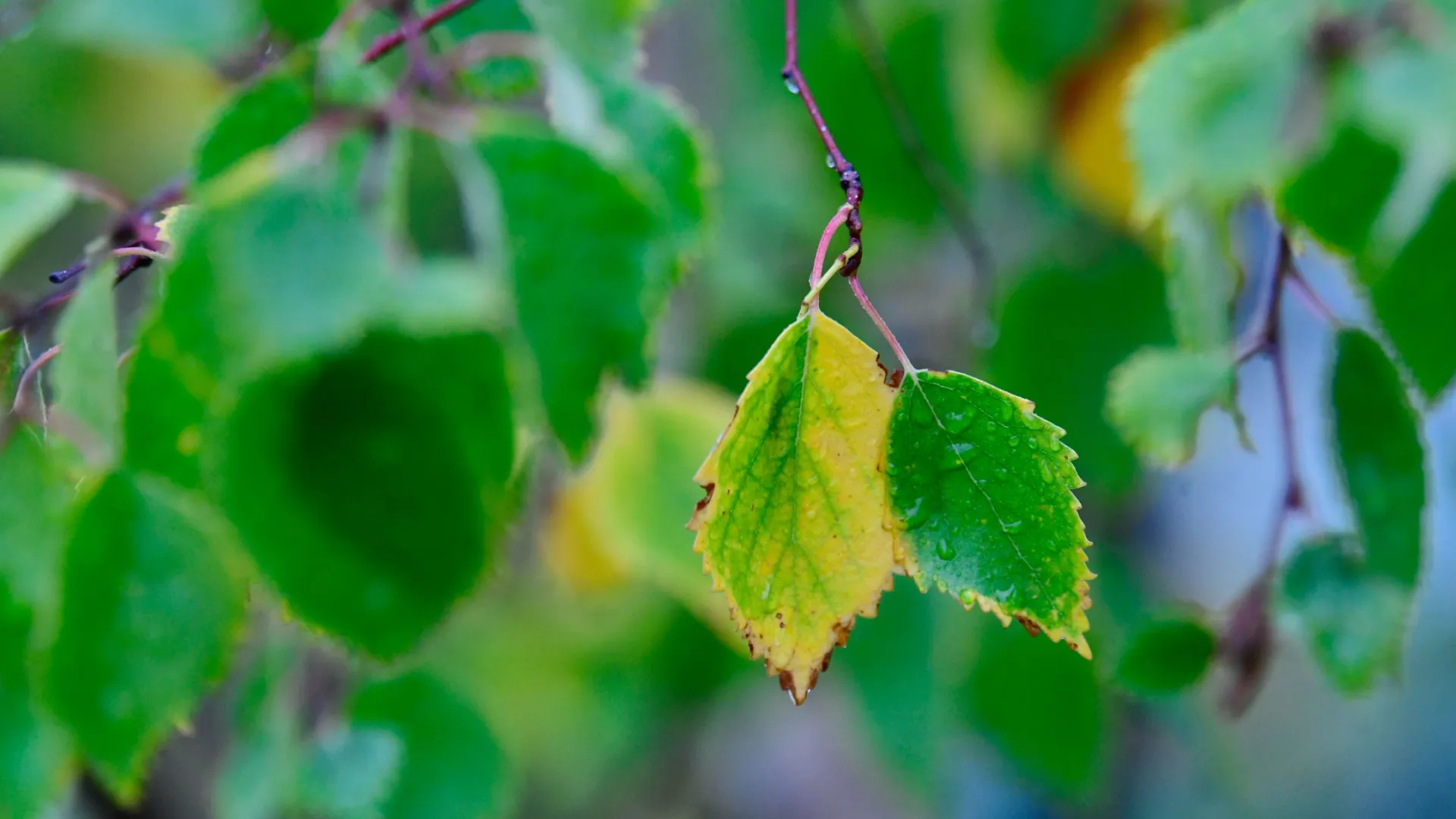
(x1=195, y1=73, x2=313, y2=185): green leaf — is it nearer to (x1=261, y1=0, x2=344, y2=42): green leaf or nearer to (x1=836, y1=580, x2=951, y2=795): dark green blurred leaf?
(x1=261, y1=0, x2=344, y2=42): green leaf

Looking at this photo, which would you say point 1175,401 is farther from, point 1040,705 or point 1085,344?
point 1040,705

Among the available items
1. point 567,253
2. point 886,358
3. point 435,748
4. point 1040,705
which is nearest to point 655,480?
point 435,748

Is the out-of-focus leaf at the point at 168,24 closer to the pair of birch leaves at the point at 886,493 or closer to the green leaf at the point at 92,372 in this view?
the green leaf at the point at 92,372

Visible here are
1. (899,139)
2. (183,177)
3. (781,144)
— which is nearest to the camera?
(183,177)

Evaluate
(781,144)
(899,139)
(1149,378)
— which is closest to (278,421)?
(1149,378)

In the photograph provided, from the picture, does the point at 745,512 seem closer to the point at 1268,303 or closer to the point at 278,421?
the point at 278,421

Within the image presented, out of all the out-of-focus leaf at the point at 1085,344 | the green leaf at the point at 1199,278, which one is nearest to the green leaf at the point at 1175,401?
the green leaf at the point at 1199,278

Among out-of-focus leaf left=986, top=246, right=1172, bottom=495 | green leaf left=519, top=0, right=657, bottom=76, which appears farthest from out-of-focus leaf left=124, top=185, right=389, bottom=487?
out-of-focus leaf left=986, top=246, right=1172, bottom=495
